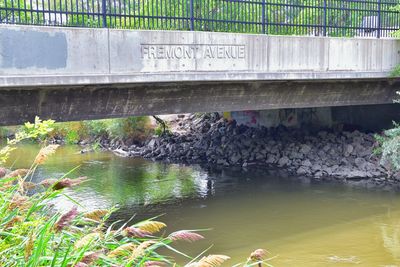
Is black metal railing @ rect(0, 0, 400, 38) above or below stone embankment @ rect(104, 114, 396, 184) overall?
above

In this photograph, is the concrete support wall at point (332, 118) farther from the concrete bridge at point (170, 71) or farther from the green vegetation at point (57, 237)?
the green vegetation at point (57, 237)

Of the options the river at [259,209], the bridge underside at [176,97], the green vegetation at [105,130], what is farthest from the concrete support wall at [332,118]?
the green vegetation at [105,130]

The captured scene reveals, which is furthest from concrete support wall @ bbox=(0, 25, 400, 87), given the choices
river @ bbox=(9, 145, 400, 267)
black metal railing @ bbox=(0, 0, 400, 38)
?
river @ bbox=(9, 145, 400, 267)

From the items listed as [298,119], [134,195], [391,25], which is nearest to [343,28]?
[391,25]

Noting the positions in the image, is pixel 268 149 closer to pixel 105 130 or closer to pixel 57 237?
pixel 105 130

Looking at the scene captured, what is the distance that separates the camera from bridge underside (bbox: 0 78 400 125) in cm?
1005

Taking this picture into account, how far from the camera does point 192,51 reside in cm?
1148

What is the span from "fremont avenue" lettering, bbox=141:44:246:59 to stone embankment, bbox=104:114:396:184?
7352 mm

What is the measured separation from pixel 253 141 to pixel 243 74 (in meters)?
9.94

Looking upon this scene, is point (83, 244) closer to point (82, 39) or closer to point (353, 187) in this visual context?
point (82, 39)

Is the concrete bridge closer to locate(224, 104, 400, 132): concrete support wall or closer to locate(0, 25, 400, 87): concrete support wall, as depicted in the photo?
A: locate(0, 25, 400, 87): concrete support wall

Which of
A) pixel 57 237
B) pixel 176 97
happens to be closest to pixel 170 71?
pixel 176 97

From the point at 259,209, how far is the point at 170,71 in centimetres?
499

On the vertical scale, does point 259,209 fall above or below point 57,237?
below
